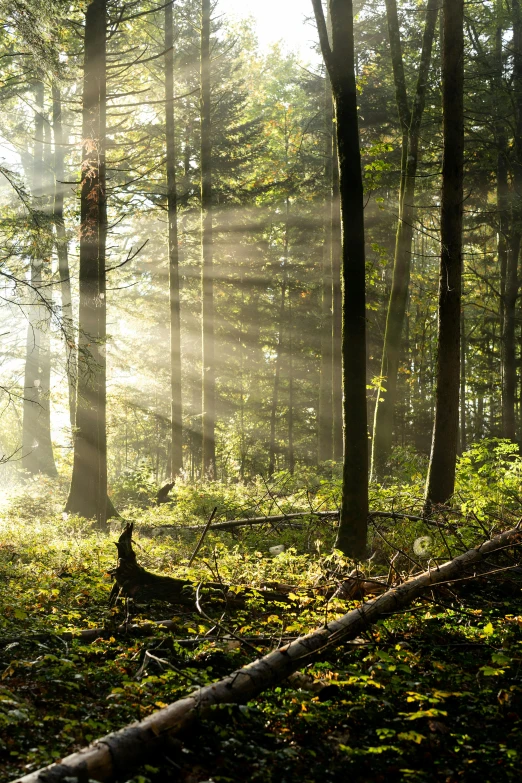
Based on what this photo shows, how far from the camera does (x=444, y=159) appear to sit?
10172 millimetres

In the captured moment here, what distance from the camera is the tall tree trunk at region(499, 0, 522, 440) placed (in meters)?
18.0

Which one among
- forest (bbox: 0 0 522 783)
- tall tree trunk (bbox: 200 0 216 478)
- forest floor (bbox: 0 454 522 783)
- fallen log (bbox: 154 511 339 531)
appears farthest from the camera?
tall tree trunk (bbox: 200 0 216 478)

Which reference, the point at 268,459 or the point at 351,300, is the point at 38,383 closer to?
the point at 268,459

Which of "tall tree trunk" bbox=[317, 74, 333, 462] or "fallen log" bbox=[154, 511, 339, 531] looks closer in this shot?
"fallen log" bbox=[154, 511, 339, 531]

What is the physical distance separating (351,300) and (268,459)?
65.3 ft

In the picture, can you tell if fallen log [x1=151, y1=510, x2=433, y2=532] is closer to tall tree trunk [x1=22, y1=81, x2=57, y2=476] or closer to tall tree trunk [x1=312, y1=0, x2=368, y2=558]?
tall tree trunk [x1=312, y1=0, x2=368, y2=558]

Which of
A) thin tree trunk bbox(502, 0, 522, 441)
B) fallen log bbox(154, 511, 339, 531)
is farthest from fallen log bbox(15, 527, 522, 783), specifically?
thin tree trunk bbox(502, 0, 522, 441)

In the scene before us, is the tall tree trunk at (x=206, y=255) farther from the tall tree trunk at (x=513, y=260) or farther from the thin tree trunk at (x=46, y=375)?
the tall tree trunk at (x=513, y=260)

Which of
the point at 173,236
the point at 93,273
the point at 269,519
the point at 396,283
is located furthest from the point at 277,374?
the point at 269,519

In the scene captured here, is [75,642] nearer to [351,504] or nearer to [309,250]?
[351,504]

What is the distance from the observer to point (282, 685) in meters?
4.64

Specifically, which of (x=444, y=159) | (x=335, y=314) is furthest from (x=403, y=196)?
(x=335, y=314)

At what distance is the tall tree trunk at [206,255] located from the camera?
728 inches

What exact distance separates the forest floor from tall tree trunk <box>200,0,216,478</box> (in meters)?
11.0
